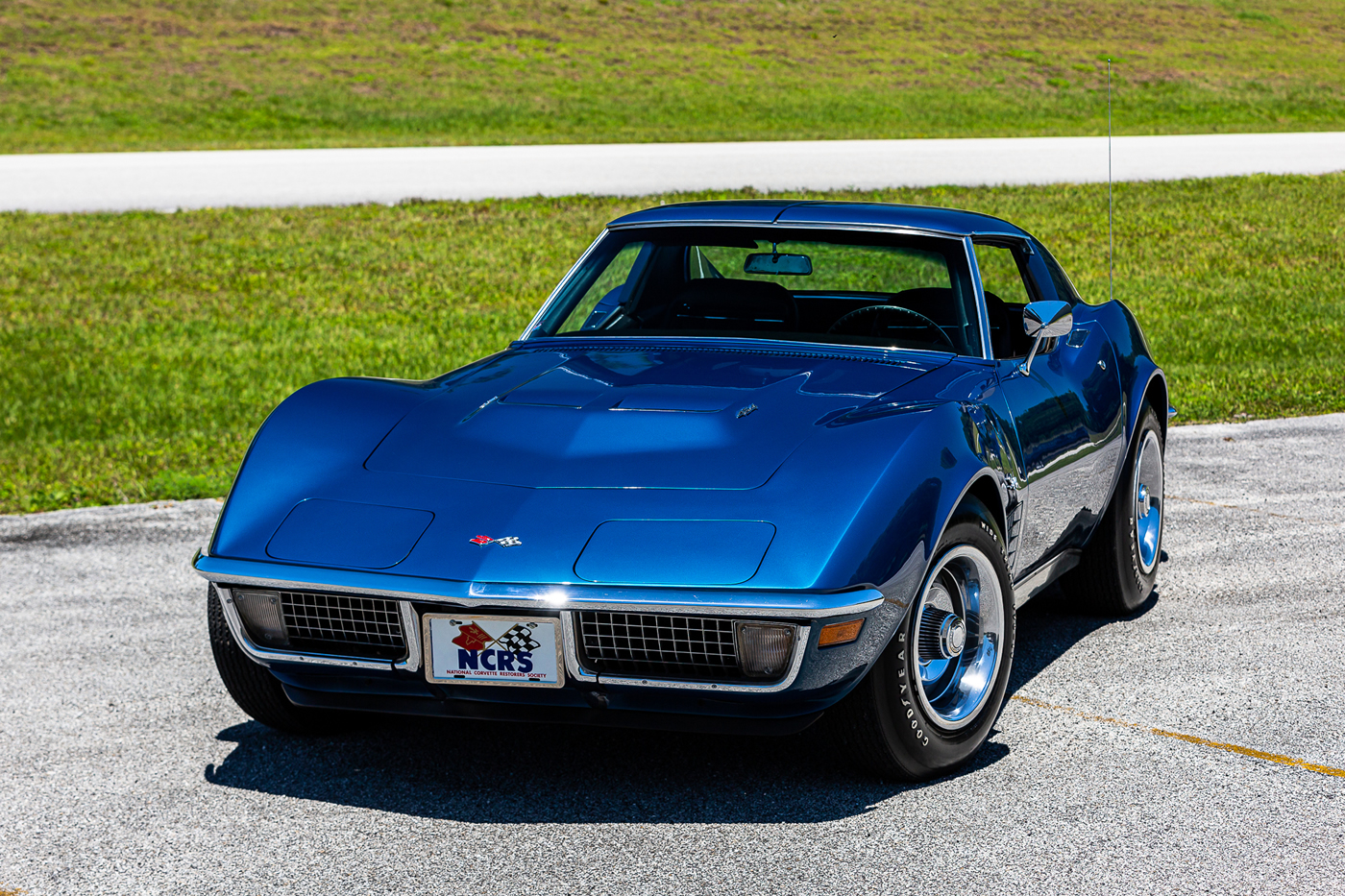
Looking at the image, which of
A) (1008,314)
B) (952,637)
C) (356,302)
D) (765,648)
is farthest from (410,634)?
(356,302)

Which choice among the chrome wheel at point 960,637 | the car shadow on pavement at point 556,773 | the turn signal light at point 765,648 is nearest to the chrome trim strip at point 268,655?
the car shadow on pavement at point 556,773

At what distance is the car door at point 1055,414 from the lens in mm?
4480

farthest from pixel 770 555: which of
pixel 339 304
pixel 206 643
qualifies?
pixel 339 304

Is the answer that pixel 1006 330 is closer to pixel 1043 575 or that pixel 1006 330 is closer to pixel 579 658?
pixel 1043 575

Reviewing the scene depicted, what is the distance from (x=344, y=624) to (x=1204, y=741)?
2.29 metres

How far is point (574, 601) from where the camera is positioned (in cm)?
336

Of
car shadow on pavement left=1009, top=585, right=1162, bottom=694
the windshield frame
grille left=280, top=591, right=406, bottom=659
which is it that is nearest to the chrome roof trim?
the windshield frame

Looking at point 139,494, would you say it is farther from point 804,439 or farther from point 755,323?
point 804,439

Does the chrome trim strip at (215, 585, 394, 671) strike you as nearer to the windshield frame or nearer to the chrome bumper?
the chrome bumper

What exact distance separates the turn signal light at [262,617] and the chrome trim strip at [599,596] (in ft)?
0.56

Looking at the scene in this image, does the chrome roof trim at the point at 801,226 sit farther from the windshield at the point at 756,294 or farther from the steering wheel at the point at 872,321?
the steering wheel at the point at 872,321

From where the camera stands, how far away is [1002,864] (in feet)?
11.0

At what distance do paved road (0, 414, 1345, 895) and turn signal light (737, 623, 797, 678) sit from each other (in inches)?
16.5

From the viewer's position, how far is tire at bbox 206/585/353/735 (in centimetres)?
402
